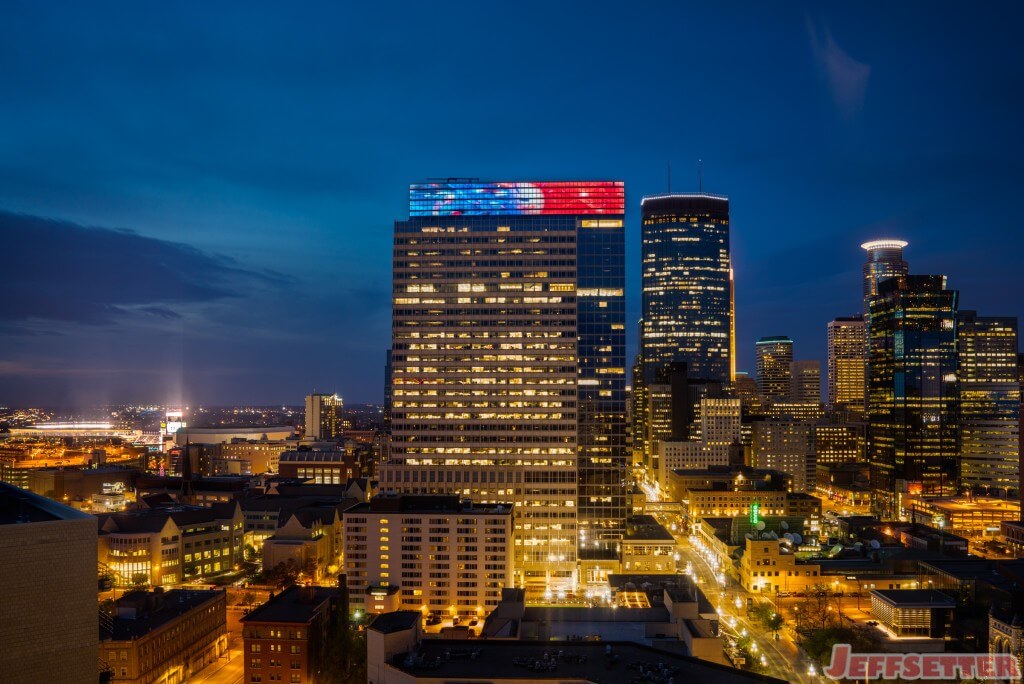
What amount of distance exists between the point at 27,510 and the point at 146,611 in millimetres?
57128

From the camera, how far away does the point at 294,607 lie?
82.1m

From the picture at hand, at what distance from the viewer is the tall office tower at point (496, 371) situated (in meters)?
135

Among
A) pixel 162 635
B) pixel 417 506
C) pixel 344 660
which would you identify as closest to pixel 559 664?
pixel 344 660

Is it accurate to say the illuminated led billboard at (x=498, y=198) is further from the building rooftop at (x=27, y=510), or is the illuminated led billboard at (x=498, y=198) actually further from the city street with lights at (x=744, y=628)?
the building rooftop at (x=27, y=510)

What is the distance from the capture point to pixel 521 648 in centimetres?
6475

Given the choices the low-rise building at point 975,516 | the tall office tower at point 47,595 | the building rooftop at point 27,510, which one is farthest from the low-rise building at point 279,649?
the low-rise building at point 975,516

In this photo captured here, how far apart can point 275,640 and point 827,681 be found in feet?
187

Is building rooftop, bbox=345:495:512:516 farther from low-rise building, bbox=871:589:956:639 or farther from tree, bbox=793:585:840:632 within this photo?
low-rise building, bbox=871:589:956:639

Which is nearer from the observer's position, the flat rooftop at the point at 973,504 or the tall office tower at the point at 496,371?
the tall office tower at the point at 496,371

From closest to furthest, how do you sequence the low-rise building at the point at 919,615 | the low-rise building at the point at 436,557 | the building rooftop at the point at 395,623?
the building rooftop at the point at 395,623 → the low-rise building at the point at 919,615 → the low-rise building at the point at 436,557

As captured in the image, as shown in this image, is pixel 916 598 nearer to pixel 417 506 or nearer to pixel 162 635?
pixel 417 506

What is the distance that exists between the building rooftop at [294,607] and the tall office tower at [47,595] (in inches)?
1787

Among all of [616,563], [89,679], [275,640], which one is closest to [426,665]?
[275,640]

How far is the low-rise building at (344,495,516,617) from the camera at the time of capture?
10538cm
